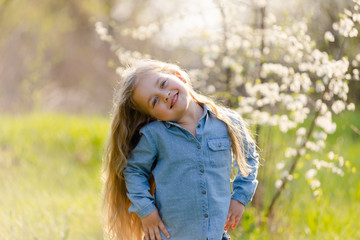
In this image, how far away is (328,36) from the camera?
2.42 metres

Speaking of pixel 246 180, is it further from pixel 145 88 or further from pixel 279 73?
pixel 279 73

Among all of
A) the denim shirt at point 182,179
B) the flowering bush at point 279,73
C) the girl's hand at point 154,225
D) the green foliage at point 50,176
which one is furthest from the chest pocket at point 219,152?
the green foliage at point 50,176

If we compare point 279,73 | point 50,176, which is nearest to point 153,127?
point 279,73

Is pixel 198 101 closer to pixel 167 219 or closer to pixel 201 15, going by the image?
pixel 167 219

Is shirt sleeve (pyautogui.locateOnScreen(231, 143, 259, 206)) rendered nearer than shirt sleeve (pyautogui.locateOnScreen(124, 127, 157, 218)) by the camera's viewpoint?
No

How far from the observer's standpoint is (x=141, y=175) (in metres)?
1.86

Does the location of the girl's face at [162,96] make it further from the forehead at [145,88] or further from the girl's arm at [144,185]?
the girl's arm at [144,185]

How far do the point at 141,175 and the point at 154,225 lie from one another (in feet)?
0.70

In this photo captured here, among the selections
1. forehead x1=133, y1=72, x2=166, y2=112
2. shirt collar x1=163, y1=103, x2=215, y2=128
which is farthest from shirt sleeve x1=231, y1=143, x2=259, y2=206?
forehead x1=133, y1=72, x2=166, y2=112

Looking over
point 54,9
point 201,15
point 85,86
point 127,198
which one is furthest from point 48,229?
point 54,9

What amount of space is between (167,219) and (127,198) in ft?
0.92

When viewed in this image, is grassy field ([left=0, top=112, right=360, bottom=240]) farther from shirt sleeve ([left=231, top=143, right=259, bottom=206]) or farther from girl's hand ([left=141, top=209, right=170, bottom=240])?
→ girl's hand ([left=141, top=209, right=170, bottom=240])

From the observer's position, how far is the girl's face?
5.96 ft

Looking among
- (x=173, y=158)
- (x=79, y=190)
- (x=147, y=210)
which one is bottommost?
(x=79, y=190)
